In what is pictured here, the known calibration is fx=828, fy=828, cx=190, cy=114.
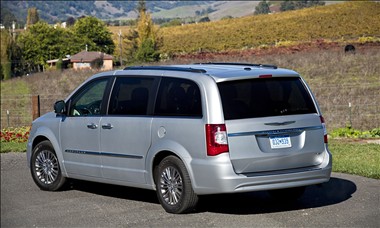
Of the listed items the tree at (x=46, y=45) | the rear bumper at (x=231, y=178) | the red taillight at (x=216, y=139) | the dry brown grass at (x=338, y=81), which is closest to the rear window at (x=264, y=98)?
the red taillight at (x=216, y=139)

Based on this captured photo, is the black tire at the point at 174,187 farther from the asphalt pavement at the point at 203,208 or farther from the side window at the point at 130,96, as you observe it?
the side window at the point at 130,96

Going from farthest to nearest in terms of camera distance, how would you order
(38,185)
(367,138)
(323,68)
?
(323,68)
(367,138)
(38,185)

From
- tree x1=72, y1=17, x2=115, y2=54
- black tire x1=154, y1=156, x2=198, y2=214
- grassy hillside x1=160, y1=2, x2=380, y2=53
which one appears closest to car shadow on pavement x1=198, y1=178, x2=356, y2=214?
black tire x1=154, y1=156, x2=198, y2=214

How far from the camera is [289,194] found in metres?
11.0

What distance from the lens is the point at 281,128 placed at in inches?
390

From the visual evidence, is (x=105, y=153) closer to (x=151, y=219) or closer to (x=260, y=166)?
(x=151, y=219)

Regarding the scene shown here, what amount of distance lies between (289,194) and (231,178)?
1.67 meters

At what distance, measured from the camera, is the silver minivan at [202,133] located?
9664mm

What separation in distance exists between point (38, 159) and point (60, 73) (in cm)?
3341

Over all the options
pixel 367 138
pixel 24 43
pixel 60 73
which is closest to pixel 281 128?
pixel 367 138

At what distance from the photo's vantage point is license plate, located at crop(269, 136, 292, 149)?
984cm

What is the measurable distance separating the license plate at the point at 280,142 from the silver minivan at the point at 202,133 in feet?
0.04

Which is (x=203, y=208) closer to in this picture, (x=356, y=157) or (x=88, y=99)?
(x=88, y=99)

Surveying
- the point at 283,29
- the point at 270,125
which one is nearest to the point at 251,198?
the point at 270,125
